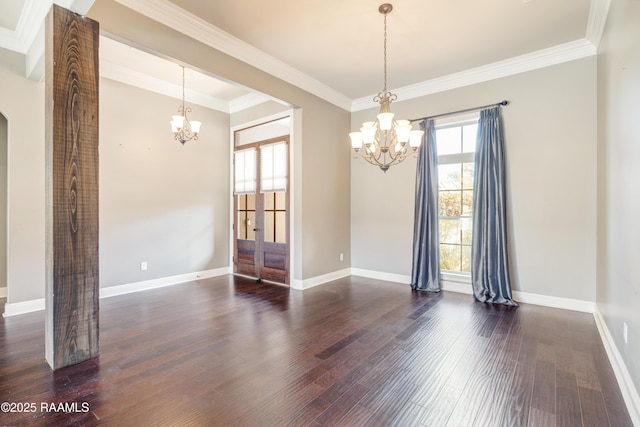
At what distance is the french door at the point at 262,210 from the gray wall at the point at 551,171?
3.05 meters

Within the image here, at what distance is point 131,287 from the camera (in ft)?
15.1

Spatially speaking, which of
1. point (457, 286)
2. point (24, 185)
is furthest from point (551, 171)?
point (24, 185)

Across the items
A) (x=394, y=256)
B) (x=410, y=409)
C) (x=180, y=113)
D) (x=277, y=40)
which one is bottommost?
(x=410, y=409)

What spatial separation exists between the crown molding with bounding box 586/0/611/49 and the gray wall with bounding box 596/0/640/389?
15cm

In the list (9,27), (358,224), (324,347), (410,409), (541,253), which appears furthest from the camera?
(358,224)

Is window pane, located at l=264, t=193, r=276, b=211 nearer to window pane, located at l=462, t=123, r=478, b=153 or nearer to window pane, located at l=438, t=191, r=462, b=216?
window pane, located at l=438, t=191, r=462, b=216

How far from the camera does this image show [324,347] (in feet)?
9.09

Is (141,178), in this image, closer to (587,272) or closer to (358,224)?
(358,224)

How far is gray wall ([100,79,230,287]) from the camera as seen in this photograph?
14.5 feet

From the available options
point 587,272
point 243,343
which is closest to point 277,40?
point 243,343

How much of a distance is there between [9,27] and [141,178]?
2198 mm

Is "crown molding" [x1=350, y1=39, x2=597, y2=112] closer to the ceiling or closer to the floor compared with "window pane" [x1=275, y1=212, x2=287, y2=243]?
closer to the ceiling

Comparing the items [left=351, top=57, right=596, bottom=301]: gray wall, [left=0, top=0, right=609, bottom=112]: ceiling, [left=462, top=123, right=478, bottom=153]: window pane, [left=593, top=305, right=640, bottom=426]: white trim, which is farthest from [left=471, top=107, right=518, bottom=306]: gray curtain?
[left=593, top=305, right=640, bottom=426]: white trim

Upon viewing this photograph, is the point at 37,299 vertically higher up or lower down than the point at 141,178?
lower down
